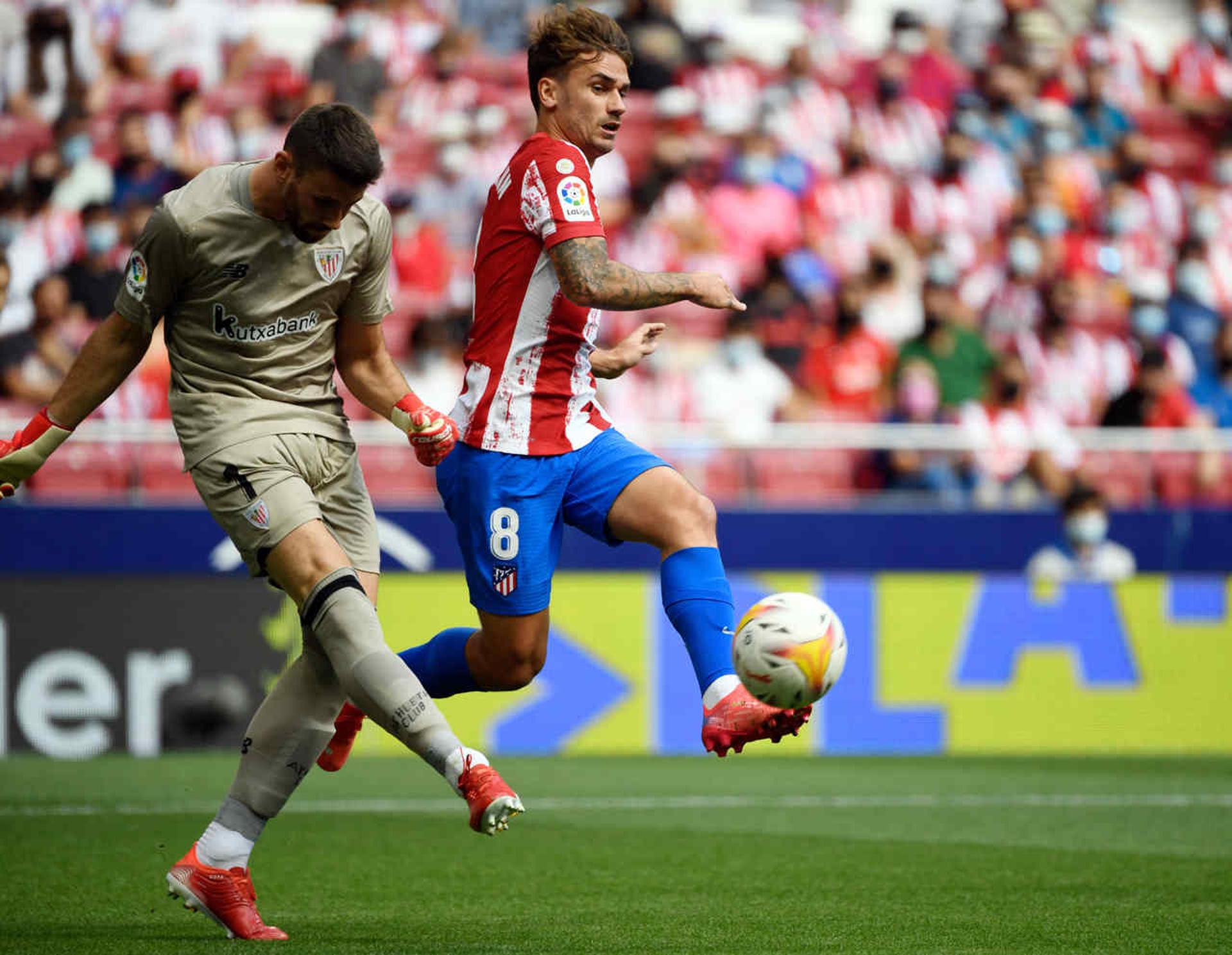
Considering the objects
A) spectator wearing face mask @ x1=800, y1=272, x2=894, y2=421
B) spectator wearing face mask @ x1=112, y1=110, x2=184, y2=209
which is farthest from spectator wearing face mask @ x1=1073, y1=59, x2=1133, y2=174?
spectator wearing face mask @ x1=112, y1=110, x2=184, y2=209

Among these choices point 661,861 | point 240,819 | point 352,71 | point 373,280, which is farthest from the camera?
point 352,71

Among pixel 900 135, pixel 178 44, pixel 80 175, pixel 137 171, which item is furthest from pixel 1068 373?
pixel 178 44

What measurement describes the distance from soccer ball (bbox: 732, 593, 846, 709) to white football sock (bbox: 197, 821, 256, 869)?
5.13 feet

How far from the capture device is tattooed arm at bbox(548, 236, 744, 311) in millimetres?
5547

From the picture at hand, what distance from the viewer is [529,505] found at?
5.95 metres

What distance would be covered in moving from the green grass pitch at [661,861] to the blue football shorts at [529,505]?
1029mm

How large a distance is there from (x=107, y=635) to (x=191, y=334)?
6479 mm

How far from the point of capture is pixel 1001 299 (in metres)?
16.3

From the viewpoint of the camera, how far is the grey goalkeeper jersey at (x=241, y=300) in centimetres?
559

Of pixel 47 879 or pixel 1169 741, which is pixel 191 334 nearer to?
pixel 47 879

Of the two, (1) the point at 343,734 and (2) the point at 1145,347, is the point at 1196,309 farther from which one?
(1) the point at 343,734

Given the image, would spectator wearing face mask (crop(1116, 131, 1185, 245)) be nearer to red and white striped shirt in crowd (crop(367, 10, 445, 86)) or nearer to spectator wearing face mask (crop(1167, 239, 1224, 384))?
spectator wearing face mask (crop(1167, 239, 1224, 384))

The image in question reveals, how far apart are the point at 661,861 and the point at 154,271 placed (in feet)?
10.2

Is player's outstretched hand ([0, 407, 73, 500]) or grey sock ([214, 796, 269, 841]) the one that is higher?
player's outstretched hand ([0, 407, 73, 500])
